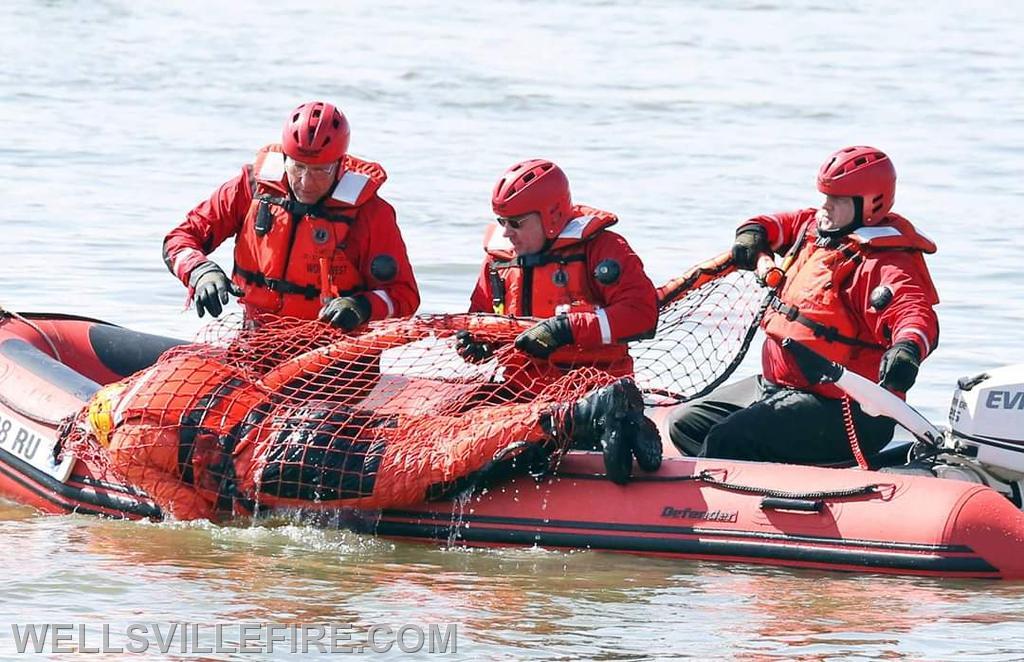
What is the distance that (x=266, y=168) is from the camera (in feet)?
22.5

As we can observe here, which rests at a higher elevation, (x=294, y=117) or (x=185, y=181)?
(x=185, y=181)

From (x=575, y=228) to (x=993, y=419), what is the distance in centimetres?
153

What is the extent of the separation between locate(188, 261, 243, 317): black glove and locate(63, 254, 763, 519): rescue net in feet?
0.56

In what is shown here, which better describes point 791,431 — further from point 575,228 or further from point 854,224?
point 575,228

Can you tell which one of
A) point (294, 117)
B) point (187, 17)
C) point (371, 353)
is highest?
point (187, 17)

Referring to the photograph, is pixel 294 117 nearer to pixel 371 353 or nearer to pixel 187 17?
pixel 371 353

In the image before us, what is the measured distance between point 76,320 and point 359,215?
1644 millimetres

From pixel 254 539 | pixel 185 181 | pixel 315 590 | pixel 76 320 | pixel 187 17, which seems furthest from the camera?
pixel 187 17

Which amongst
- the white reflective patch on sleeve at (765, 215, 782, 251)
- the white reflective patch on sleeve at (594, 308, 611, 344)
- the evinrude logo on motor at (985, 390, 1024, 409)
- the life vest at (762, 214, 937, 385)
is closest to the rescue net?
the white reflective patch on sleeve at (594, 308, 611, 344)

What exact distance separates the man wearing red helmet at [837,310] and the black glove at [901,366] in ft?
0.48

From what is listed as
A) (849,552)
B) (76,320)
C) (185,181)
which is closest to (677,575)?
(849,552)

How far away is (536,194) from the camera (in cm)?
Answer: 647

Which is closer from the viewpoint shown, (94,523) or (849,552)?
(849,552)

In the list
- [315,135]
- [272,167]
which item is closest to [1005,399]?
[315,135]
